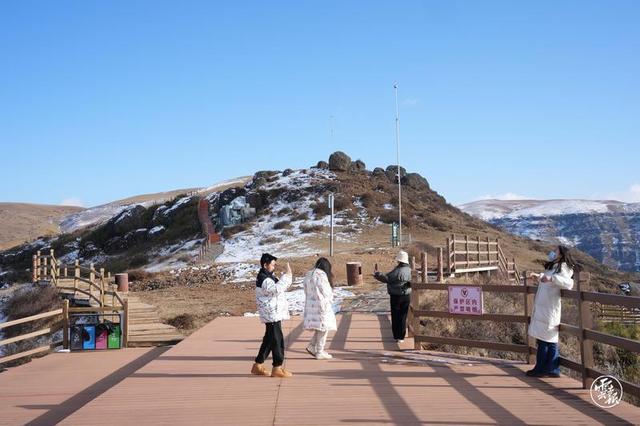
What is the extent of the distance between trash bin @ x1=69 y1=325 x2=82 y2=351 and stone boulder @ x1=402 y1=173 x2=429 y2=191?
66.3 metres

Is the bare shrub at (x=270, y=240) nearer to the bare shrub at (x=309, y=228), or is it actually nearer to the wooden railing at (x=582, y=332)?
the bare shrub at (x=309, y=228)

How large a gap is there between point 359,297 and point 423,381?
12.0 metres

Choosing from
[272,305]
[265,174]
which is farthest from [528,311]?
[265,174]

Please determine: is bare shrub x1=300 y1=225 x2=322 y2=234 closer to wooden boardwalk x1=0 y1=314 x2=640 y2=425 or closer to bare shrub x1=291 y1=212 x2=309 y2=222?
bare shrub x1=291 y1=212 x2=309 y2=222

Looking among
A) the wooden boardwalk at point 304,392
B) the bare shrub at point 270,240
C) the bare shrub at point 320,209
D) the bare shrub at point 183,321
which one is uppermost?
the bare shrub at point 320,209

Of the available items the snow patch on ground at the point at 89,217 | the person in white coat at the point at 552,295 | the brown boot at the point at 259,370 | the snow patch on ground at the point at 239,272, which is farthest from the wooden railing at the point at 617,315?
the snow patch on ground at the point at 89,217

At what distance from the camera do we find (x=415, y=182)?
257 feet

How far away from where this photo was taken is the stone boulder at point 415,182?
7719 cm

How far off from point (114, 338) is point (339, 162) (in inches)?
2451

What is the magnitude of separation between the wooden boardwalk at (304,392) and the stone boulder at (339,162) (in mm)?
62642

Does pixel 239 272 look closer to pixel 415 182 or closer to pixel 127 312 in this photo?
pixel 127 312

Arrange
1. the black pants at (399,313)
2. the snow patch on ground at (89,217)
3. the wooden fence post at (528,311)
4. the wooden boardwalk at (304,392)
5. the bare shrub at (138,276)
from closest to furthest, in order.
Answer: the wooden boardwalk at (304,392)
the wooden fence post at (528,311)
the black pants at (399,313)
the bare shrub at (138,276)
the snow patch on ground at (89,217)

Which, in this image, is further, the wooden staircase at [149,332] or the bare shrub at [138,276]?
the bare shrub at [138,276]

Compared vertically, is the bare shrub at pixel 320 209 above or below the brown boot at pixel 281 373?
above
